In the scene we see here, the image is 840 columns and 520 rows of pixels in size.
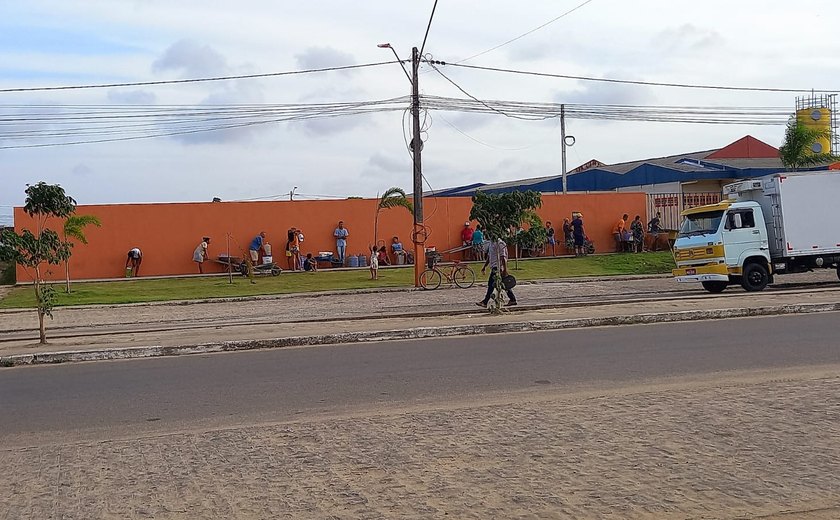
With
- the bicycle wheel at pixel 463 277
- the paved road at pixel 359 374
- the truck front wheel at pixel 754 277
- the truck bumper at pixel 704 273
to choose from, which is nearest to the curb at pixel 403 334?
the paved road at pixel 359 374

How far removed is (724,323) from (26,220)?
25.7m

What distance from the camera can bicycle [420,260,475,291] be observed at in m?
26.3

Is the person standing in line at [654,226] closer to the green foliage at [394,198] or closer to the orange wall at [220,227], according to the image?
the orange wall at [220,227]

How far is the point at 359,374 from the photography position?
10.7m

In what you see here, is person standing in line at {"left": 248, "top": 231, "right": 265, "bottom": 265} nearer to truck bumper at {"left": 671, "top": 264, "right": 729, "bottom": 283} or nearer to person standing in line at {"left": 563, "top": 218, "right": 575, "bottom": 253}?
person standing in line at {"left": 563, "top": 218, "right": 575, "bottom": 253}

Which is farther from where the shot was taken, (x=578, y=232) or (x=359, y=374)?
(x=578, y=232)

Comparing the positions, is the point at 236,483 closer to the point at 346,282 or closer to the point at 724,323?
the point at 724,323

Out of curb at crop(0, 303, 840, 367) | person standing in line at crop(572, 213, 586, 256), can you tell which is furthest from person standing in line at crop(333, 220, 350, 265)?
curb at crop(0, 303, 840, 367)

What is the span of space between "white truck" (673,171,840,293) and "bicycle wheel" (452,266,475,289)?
625 cm

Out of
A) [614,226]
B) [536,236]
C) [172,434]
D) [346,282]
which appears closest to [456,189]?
[614,226]

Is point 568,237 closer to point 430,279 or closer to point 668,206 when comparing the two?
point 668,206

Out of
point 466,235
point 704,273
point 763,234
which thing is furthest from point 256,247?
point 763,234

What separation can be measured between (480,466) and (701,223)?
58.5 ft

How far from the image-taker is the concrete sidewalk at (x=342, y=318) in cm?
1384
